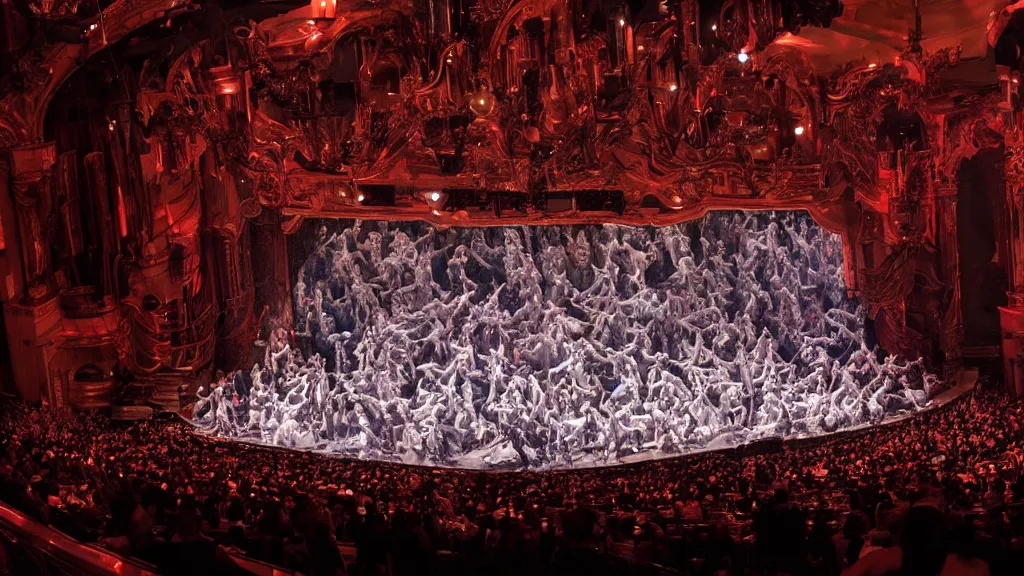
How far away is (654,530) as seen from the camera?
7.68 meters

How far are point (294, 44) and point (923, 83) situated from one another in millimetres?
7335

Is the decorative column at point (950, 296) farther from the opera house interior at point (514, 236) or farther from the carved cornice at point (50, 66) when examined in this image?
the carved cornice at point (50, 66)

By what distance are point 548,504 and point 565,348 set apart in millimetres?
8106

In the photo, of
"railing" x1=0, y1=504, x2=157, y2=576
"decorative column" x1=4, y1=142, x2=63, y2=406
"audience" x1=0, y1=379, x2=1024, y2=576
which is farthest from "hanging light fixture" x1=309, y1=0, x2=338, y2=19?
"decorative column" x1=4, y1=142, x2=63, y2=406

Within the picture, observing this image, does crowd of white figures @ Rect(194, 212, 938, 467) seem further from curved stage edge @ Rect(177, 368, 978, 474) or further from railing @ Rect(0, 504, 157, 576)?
railing @ Rect(0, 504, 157, 576)

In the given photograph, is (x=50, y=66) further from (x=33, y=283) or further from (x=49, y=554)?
(x=49, y=554)

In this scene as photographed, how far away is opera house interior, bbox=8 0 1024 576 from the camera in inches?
650

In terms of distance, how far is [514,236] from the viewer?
18844 mm

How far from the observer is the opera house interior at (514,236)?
16.5 meters

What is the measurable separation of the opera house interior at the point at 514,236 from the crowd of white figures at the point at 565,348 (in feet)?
0.12

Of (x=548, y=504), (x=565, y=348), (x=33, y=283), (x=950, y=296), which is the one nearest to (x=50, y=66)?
(x=33, y=283)

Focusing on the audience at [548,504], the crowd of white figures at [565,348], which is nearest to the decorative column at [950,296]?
the crowd of white figures at [565,348]

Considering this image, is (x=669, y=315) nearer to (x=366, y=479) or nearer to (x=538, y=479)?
(x=538, y=479)

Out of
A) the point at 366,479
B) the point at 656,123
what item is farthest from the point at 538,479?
the point at 656,123
